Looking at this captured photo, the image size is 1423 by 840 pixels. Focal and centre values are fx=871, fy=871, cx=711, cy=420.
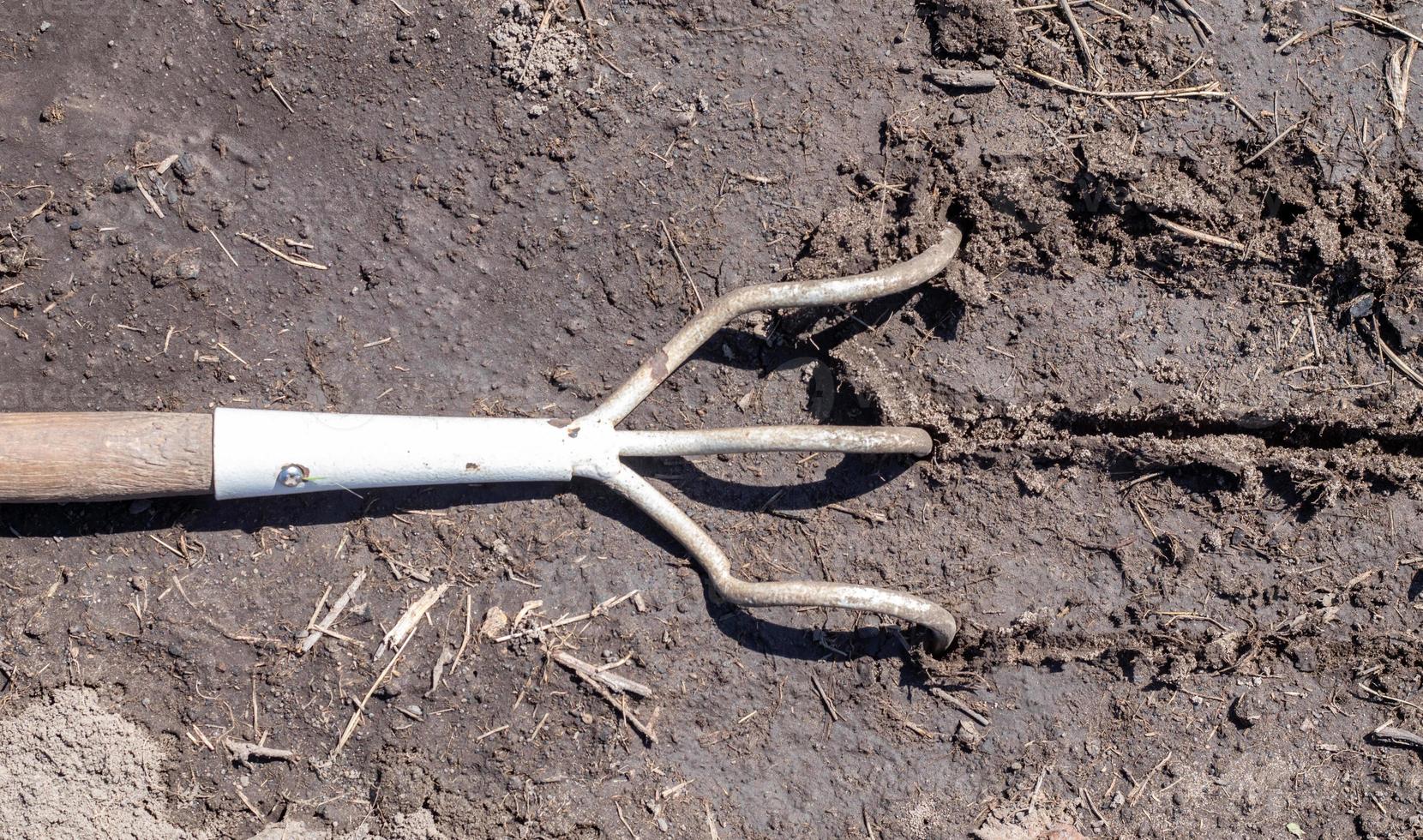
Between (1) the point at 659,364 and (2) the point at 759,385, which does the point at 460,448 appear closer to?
(1) the point at 659,364

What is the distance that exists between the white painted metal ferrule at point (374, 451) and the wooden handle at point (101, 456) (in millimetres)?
80

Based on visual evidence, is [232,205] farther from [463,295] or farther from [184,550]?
[184,550]

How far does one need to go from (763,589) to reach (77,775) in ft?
7.04

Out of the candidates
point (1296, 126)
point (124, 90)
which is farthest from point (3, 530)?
point (1296, 126)

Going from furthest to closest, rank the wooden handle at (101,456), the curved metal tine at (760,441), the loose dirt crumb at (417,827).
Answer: the loose dirt crumb at (417,827), the curved metal tine at (760,441), the wooden handle at (101,456)

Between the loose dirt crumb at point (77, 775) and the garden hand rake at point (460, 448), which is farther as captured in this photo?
the loose dirt crumb at point (77, 775)

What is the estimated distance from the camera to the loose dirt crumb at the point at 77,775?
8.56 ft

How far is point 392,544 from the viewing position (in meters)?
2.71

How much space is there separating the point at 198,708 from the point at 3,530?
0.80 metres

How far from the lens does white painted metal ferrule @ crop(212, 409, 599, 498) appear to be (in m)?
2.37

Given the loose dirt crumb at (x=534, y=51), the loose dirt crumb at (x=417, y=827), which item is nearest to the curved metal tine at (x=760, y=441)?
the loose dirt crumb at (x=534, y=51)

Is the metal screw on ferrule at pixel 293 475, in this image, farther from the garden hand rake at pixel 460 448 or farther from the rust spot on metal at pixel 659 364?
the rust spot on metal at pixel 659 364

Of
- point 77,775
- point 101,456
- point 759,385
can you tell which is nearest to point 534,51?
point 759,385

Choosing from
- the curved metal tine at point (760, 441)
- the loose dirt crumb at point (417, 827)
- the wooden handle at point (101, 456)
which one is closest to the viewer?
the wooden handle at point (101, 456)
